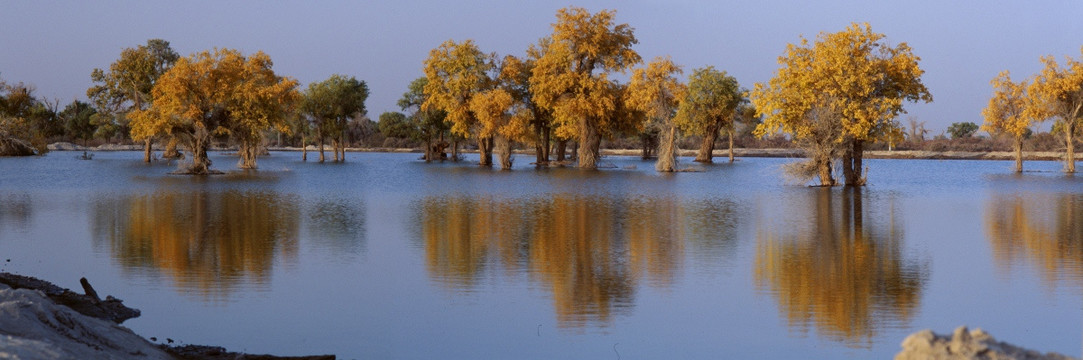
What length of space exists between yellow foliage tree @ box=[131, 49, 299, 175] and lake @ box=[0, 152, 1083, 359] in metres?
18.6

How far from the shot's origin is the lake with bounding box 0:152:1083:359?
10.4 meters

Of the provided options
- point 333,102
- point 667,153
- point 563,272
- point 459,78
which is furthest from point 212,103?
point 563,272

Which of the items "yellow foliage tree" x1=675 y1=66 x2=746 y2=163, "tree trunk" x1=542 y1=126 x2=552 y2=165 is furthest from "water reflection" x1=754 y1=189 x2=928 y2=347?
"yellow foliage tree" x1=675 y1=66 x2=746 y2=163

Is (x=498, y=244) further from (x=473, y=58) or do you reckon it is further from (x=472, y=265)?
(x=473, y=58)

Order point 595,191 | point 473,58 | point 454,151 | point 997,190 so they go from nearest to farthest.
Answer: point 595,191 < point 997,190 < point 473,58 < point 454,151

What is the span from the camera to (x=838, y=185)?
1658 inches

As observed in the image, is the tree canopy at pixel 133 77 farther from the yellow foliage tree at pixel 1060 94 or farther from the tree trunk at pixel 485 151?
the yellow foliage tree at pixel 1060 94

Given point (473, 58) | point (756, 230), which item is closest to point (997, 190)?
point (756, 230)

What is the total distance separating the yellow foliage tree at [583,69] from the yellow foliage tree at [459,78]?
13.4 feet

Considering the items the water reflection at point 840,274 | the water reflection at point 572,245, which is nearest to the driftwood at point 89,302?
the water reflection at point 572,245

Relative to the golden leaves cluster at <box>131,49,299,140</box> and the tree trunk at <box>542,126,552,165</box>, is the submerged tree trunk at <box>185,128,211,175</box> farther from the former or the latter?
the tree trunk at <box>542,126,552,165</box>

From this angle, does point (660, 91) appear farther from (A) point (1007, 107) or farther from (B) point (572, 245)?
(B) point (572, 245)

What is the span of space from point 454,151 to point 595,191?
2192 inches

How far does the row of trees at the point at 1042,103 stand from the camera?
53469 mm
